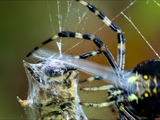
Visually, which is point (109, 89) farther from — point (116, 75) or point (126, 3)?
point (126, 3)

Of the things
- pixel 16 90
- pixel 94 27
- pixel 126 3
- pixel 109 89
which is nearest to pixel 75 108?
pixel 109 89

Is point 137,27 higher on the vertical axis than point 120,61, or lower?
higher

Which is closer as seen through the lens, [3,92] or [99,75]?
[99,75]

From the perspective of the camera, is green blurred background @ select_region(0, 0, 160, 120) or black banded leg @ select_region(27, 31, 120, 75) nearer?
black banded leg @ select_region(27, 31, 120, 75)

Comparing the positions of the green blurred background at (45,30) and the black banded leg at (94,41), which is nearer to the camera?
the black banded leg at (94,41)

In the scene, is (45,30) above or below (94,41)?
above

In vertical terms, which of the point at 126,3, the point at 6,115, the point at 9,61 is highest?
the point at 126,3

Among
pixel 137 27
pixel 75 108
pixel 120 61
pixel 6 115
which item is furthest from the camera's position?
pixel 137 27

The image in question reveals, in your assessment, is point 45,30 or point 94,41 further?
point 45,30
